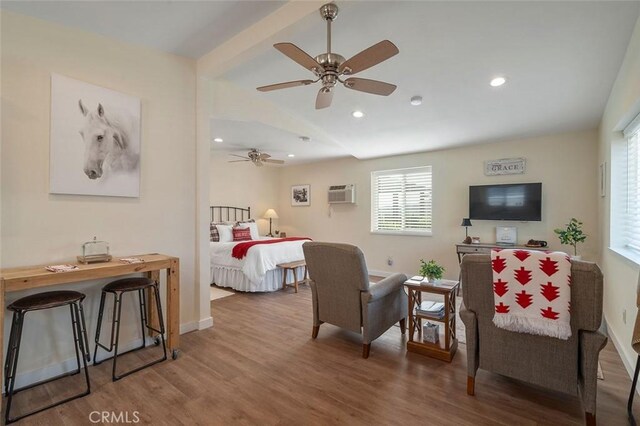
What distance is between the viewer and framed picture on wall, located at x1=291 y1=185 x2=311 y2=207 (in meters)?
7.38

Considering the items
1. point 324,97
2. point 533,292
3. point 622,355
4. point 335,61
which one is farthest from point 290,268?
point 622,355

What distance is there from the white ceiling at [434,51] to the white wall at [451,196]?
374mm

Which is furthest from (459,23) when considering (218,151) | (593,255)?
(218,151)

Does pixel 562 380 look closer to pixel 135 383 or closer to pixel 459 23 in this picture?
pixel 459 23

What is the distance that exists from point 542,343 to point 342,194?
4892 mm

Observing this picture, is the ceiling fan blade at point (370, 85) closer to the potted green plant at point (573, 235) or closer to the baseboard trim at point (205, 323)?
the baseboard trim at point (205, 323)

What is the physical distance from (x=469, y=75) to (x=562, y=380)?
2.77 meters

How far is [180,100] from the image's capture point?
10.5ft

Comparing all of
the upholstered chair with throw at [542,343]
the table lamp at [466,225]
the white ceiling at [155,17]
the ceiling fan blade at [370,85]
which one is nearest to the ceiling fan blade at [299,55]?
the ceiling fan blade at [370,85]

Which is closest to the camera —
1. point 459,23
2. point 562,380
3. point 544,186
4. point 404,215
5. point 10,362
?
point 562,380

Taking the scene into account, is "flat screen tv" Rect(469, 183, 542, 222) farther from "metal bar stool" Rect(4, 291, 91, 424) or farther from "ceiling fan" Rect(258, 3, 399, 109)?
"metal bar stool" Rect(4, 291, 91, 424)

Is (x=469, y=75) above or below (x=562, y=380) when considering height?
above

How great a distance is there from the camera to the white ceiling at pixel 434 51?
232 centimetres

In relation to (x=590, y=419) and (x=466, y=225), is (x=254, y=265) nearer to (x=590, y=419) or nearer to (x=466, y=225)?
(x=466, y=225)
